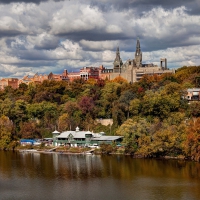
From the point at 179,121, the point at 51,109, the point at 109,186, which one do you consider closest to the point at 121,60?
the point at 51,109

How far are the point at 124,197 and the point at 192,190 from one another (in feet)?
15.0

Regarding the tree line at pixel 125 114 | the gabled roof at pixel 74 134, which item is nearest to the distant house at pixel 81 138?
the gabled roof at pixel 74 134

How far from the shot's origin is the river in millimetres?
24484

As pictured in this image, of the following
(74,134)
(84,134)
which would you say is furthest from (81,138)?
(74,134)

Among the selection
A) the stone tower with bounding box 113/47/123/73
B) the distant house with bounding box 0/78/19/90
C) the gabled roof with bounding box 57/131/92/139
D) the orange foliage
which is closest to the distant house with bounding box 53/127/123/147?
the gabled roof with bounding box 57/131/92/139

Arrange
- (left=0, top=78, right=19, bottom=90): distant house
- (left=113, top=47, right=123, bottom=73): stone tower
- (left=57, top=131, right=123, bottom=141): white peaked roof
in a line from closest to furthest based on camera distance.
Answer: (left=57, top=131, right=123, bottom=141): white peaked roof < (left=113, top=47, right=123, bottom=73): stone tower < (left=0, top=78, right=19, bottom=90): distant house

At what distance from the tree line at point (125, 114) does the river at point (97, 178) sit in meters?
2.23

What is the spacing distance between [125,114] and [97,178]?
2067 cm

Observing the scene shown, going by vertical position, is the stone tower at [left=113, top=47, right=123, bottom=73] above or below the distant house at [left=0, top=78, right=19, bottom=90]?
above

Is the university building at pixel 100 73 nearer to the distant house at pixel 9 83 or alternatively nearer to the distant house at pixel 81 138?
the distant house at pixel 9 83

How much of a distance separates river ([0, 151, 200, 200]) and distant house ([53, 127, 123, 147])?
176 inches

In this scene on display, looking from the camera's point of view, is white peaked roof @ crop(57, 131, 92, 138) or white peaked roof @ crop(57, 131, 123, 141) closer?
white peaked roof @ crop(57, 131, 123, 141)

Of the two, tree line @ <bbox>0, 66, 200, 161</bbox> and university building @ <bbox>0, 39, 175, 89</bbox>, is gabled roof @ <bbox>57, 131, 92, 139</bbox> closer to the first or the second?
tree line @ <bbox>0, 66, 200, 161</bbox>

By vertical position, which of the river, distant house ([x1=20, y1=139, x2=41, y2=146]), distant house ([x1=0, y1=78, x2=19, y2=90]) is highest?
distant house ([x1=0, y1=78, x2=19, y2=90])
